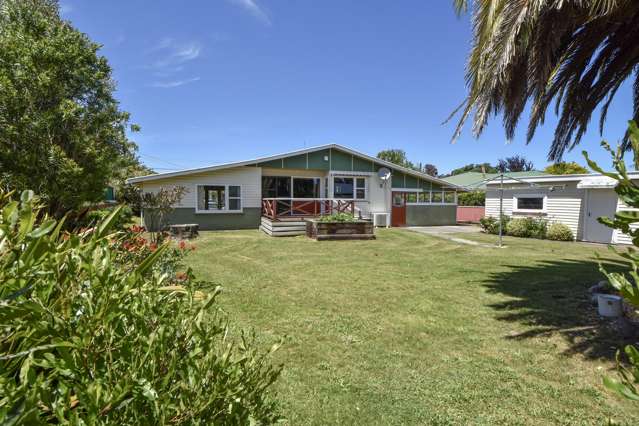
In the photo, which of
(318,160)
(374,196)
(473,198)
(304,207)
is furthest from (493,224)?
(473,198)

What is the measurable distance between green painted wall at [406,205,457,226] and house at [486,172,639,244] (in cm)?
334

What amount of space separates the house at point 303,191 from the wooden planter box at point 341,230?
153 centimetres

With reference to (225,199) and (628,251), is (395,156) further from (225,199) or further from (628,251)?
(628,251)

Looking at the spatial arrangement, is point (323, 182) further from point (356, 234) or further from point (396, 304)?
point (396, 304)

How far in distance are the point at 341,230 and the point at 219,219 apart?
21.5 feet

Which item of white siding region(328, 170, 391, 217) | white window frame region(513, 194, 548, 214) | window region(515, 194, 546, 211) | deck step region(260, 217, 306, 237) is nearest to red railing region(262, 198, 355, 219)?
white siding region(328, 170, 391, 217)

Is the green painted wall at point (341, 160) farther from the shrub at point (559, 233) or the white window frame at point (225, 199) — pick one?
the shrub at point (559, 233)

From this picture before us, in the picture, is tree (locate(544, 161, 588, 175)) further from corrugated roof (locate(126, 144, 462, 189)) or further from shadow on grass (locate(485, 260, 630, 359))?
shadow on grass (locate(485, 260, 630, 359))

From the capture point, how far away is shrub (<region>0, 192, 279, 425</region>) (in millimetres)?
813

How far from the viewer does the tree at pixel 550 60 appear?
4609 mm

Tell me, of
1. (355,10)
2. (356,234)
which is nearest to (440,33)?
(355,10)

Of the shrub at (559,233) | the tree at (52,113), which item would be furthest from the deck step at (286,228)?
the shrub at (559,233)

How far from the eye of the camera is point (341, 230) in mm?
13562

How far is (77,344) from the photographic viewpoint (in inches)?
34.4
